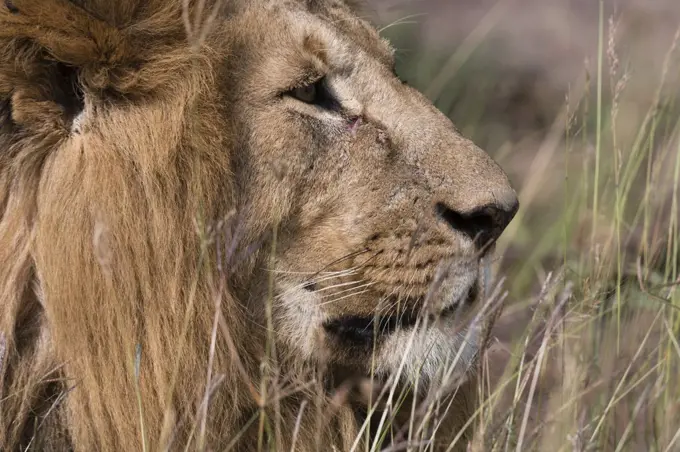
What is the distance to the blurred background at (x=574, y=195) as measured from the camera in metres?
2.80

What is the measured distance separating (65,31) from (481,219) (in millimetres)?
1045

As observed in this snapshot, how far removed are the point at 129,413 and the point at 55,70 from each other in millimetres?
796

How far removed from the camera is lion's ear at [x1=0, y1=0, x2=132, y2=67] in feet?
7.82

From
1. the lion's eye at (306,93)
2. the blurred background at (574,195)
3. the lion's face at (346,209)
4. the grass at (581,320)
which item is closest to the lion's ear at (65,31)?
the lion's face at (346,209)

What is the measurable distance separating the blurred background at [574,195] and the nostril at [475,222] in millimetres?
217

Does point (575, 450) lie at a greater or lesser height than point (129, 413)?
greater

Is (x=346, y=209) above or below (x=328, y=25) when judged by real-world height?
below

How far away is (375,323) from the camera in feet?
8.73

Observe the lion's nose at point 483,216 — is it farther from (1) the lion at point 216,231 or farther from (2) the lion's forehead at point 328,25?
(2) the lion's forehead at point 328,25

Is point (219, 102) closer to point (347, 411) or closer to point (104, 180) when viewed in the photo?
point (104, 180)

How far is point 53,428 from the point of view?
253 cm

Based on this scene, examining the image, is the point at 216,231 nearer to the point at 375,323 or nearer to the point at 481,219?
the point at 375,323

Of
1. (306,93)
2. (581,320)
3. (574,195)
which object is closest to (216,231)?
(306,93)

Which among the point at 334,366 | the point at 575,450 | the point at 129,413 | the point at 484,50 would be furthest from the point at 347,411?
the point at 484,50
